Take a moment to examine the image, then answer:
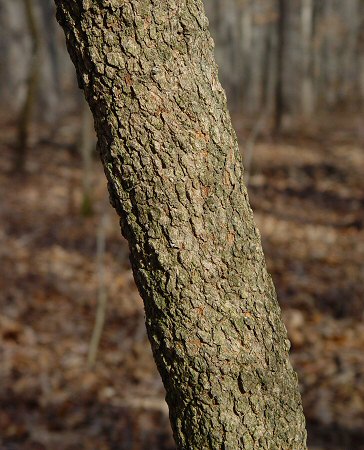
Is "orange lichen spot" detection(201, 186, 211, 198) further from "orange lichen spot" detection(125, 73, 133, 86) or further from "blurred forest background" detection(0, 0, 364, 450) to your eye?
"blurred forest background" detection(0, 0, 364, 450)

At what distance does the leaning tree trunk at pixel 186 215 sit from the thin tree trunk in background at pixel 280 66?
12073 mm

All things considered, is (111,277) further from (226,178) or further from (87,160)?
(226,178)

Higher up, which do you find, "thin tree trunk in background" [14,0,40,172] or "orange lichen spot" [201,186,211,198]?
"thin tree trunk in background" [14,0,40,172]

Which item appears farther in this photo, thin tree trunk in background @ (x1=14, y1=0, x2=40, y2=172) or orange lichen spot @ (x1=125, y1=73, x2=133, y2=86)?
thin tree trunk in background @ (x1=14, y1=0, x2=40, y2=172)

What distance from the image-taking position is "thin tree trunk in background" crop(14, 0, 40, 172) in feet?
29.5

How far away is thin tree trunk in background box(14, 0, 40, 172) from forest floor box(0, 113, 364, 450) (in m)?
0.37

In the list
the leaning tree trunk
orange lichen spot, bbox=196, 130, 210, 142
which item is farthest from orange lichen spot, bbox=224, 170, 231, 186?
orange lichen spot, bbox=196, 130, 210, 142

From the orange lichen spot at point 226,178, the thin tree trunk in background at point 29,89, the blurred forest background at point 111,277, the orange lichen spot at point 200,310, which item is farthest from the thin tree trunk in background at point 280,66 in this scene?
the orange lichen spot at point 200,310

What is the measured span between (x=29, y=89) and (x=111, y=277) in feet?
16.0

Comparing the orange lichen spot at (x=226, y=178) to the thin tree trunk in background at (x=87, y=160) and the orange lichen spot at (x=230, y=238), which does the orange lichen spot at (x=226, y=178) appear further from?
the thin tree trunk in background at (x=87, y=160)

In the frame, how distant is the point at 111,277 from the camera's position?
639 centimetres

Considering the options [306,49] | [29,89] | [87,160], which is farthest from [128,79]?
[306,49]

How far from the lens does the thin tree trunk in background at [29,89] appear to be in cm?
899

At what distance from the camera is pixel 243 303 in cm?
142
